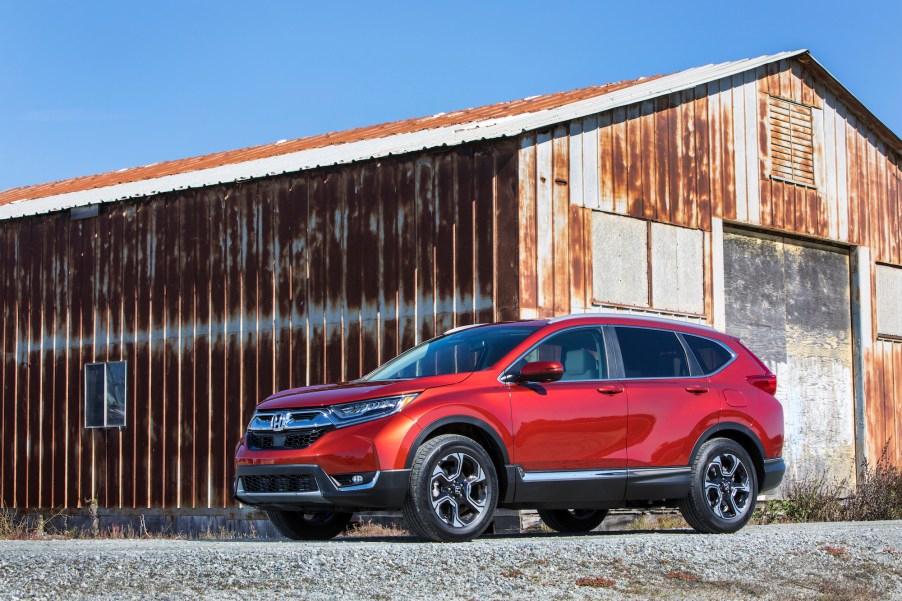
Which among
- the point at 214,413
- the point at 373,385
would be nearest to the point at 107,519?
the point at 214,413

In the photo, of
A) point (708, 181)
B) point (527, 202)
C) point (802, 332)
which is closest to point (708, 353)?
point (527, 202)

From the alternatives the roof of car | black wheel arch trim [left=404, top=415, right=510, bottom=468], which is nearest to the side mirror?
black wheel arch trim [left=404, top=415, right=510, bottom=468]

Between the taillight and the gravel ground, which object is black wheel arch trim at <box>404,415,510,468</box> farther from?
the taillight

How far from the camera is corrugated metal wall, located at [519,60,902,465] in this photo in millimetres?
16469

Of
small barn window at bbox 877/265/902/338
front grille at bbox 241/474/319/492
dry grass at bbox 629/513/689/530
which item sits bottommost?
dry grass at bbox 629/513/689/530

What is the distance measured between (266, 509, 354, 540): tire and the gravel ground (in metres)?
1.41

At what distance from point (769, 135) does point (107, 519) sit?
38.4 ft

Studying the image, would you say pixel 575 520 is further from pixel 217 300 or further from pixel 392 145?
pixel 217 300

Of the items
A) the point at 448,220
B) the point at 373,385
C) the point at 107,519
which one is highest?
the point at 448,220

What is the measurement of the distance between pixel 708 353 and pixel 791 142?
9.72 m

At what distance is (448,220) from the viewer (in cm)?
1672

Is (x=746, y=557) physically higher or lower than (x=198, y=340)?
lower

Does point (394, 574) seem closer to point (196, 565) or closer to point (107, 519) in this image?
point (196, 565)

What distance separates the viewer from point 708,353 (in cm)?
1225
